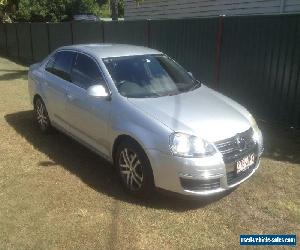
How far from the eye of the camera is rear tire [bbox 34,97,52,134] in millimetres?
6969

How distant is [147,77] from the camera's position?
5441 millimetres

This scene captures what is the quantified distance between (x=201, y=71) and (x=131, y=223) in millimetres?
5504

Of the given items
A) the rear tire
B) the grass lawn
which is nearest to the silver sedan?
the grass lawn

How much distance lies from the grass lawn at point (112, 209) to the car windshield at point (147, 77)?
1.27m

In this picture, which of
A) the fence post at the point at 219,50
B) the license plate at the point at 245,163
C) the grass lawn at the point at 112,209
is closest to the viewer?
the grass lawn at the point at 112,209

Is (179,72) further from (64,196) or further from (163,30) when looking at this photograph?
(163,30)

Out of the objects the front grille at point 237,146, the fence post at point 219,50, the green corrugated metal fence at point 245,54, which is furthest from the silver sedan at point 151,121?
the fence post at point 219,50

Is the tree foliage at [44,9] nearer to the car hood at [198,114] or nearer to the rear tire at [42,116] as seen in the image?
the rear tire at [42,116]

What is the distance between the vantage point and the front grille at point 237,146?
434 cm

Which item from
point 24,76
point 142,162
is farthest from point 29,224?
point 24,76

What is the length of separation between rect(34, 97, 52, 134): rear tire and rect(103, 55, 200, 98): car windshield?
2.03 metres

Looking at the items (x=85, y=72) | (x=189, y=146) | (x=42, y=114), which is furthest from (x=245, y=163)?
(x=42, y=114)

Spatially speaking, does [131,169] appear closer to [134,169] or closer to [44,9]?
[134,169]

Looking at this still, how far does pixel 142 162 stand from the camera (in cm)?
449
